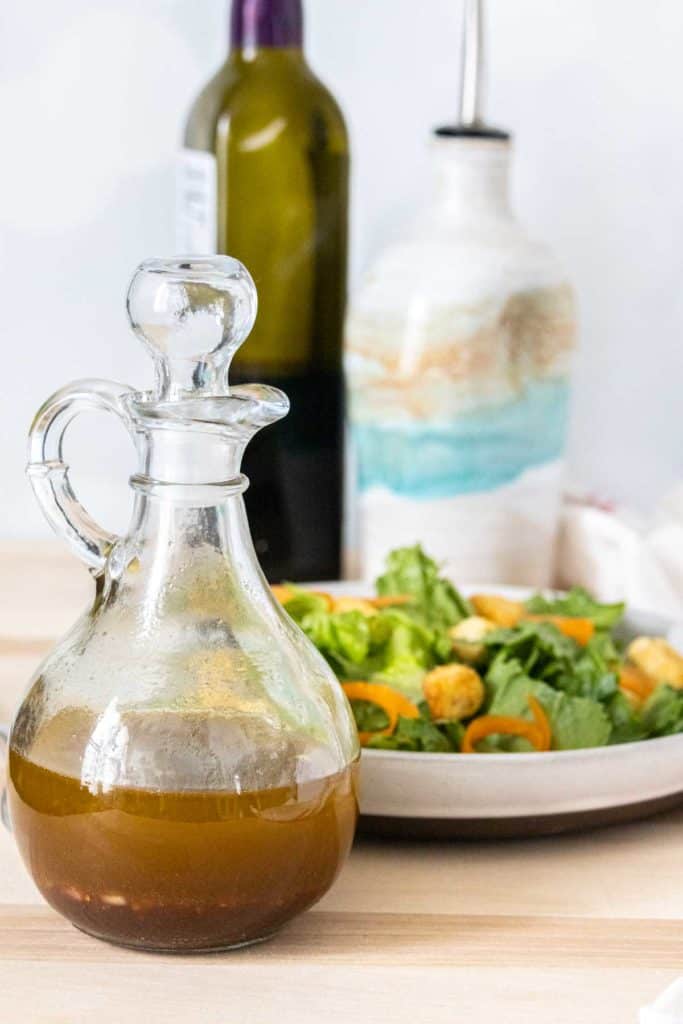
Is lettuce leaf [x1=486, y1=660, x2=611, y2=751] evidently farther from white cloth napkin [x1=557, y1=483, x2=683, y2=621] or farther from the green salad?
white cloth napkin [x1=557, y1=483, x2=683, y2=621]

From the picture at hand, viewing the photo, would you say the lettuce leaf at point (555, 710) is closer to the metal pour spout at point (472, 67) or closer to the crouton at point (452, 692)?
the crouton at point (452, 692)

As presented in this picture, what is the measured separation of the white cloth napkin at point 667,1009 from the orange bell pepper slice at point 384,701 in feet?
0.73

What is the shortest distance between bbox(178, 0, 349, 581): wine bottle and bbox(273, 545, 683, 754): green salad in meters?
0.32

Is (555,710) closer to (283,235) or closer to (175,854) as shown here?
(175,854)

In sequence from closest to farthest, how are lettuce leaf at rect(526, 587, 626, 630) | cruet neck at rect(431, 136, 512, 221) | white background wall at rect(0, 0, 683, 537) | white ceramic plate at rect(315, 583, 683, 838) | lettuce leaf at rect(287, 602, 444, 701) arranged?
1. white ceramic plate at rect(315, 583, 683, 838)
2. lettuce leaf at rect(287, 602, 444, 701)
3. lettuce leaf at rect(526, 587, 626, 630)
4. cruet neck at rect(431, 136, 512, 221)
5. white background wall at rect(0, 0, 683, 537)

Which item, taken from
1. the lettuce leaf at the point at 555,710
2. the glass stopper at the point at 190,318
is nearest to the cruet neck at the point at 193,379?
the glass stopper at the point at 190,318

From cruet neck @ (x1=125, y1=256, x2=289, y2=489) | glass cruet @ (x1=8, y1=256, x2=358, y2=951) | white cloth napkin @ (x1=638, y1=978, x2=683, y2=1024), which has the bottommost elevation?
white cloth napkin @ (x1=638, y1=978, x2=683, y2=1024)

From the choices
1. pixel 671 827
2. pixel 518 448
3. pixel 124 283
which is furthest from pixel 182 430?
pixel 124 283

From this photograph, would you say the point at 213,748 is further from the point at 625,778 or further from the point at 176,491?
the point at 625,778

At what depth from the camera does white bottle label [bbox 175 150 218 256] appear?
1219 mm

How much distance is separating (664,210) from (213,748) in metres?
0.99

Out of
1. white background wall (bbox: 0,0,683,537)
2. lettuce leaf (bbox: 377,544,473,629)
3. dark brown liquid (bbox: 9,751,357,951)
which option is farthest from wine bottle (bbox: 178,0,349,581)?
dark brown liquid (bbox: 9,751,357,951)

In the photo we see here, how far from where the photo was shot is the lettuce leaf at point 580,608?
0.97 meters

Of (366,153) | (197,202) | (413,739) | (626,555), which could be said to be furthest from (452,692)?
(366,153)
